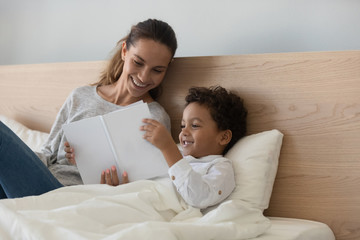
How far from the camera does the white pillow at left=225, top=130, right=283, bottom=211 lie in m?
1.33

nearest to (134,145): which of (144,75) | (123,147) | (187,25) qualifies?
(123,147)

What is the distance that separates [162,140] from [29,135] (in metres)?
0.78

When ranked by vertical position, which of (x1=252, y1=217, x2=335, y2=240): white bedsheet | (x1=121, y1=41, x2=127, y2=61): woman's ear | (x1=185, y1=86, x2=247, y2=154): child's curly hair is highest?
(x1=121, y1=41, x2=127, y2=61): woman's ear

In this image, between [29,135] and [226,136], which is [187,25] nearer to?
[226,136]

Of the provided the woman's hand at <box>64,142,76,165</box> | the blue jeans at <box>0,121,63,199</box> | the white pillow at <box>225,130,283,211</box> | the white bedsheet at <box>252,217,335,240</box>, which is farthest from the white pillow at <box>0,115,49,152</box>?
the white bedsheet at <box>252,217,335,240</box>

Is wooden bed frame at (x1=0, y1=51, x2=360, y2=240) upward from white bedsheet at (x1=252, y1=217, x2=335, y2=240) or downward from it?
upward

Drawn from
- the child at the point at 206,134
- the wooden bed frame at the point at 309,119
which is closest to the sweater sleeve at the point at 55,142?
the child at the point at 206,134

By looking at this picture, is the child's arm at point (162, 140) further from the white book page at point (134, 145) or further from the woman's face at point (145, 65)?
the woman's face at point (145, 65)

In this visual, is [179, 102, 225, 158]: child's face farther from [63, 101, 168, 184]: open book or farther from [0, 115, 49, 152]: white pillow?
[0, 115, 49, 152]: white pillow

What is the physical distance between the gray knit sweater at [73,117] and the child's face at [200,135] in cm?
18

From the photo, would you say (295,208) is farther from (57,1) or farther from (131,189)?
(57,1)

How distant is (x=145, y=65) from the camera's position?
161 cm

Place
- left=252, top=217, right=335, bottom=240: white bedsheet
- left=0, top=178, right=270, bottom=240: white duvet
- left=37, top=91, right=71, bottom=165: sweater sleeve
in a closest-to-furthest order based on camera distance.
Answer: left=0, top=178, right=270, bottom=240: white duvet → left=252, top=217, right=335, bottom=240: white bedsheet → left=37, top=91, right=71, bottom=165: sweater sleeve

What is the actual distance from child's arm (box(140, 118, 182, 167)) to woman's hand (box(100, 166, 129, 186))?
0.13 m
